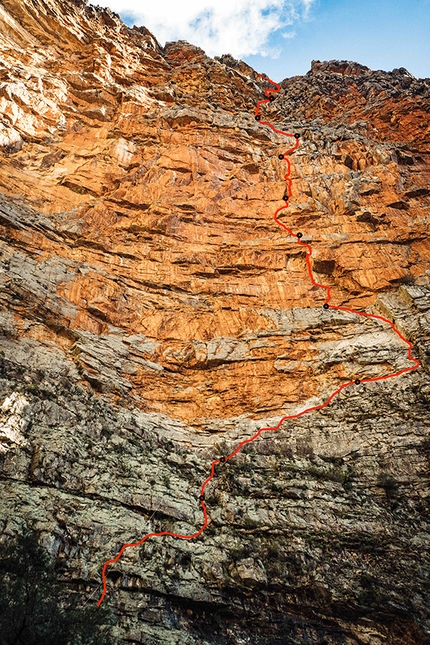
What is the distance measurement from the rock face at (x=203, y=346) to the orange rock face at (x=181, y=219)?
11cm

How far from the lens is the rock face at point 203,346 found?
8.59 meters

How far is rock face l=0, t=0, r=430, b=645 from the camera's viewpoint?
859 centimetres

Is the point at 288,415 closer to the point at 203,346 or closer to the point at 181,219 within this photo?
the point at 203,346

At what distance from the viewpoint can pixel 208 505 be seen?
1041 cm

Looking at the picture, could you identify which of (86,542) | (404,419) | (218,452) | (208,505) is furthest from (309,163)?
(86,542)

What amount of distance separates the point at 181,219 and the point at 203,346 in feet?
23.9

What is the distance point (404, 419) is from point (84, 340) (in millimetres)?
10543

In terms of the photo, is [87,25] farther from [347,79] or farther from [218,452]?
[218,452]

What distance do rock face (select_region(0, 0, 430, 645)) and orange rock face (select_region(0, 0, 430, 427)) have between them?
11 centimetres

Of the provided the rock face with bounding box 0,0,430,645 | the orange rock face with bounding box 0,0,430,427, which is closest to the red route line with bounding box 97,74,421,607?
the rock face with bounding box 0,0,430,645

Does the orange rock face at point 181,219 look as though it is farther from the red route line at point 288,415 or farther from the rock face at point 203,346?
the red route line at point 288,415

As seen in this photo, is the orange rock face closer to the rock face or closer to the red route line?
the rock face

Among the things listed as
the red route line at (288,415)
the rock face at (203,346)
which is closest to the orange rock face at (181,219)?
the rock face at (203,346)

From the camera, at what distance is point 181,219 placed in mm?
18969
